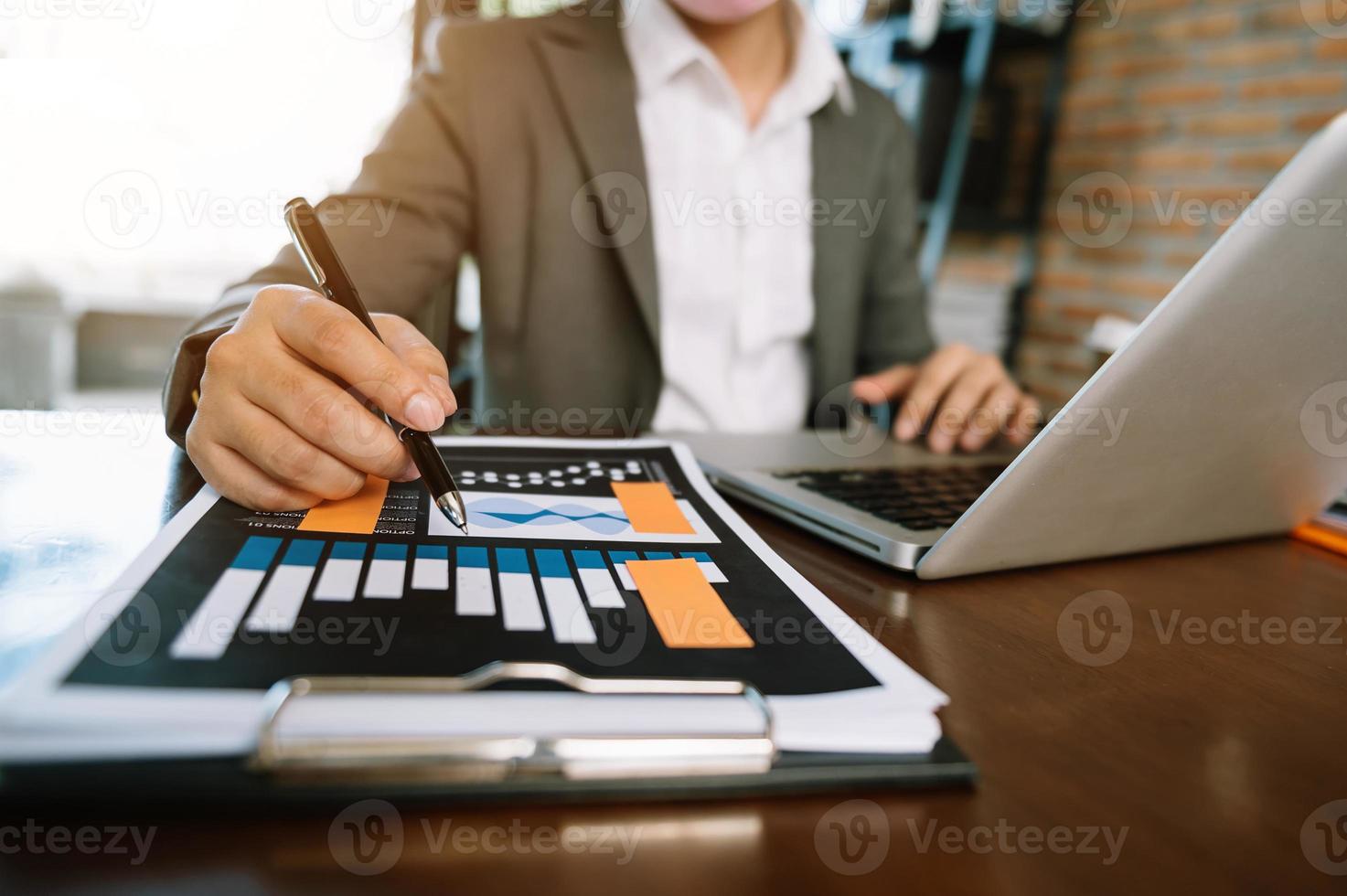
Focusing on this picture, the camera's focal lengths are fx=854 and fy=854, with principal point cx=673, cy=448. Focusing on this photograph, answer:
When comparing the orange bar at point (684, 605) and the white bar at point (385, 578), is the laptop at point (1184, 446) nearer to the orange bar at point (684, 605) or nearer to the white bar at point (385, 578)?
the orange bar at point (684, 605)

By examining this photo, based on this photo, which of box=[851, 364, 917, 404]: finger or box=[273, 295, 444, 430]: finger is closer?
box=[273, 295, 444, 430]: finger

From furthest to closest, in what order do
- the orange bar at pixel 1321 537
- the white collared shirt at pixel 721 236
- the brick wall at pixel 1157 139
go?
the brick wall at pixel 1157 139 → the white collared shirt at pixel 721 236 → the orange bar at pixel 1321 537

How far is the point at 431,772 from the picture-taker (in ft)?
0.75

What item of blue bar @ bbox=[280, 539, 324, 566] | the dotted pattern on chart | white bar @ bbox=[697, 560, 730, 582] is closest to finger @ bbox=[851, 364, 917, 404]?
the dotted pattern on chart

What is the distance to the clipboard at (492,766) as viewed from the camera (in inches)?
8.4

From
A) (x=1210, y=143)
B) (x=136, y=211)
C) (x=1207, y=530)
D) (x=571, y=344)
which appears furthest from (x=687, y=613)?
(x=1210, y=143)

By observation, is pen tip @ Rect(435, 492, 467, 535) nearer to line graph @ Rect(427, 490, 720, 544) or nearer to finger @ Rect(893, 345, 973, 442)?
line graph @ Rect(427, 490, 720, 544)

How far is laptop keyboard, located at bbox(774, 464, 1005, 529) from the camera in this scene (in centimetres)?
50

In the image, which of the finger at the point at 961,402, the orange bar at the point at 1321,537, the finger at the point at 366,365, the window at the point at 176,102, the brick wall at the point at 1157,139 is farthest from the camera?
the brick wall at the point at 1157,139

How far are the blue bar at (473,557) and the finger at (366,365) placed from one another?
2.8 inches

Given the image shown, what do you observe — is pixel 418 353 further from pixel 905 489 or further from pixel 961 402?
pixel 961 402

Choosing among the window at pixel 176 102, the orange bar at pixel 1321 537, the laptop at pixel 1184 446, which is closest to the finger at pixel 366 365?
the laptop at pixel 1184 446

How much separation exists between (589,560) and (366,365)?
0.48 ft

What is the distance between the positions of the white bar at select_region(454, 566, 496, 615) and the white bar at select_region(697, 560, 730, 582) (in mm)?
95
